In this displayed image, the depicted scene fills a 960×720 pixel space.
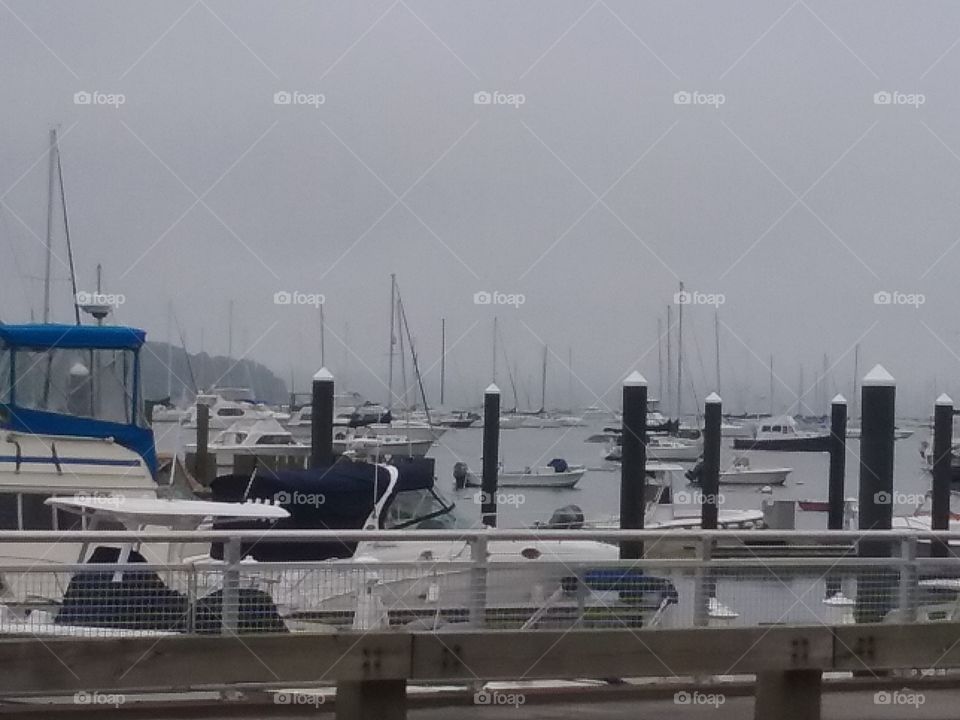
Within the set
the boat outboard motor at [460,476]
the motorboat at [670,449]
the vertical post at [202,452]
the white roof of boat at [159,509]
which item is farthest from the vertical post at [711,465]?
the motorboat at [670,449]

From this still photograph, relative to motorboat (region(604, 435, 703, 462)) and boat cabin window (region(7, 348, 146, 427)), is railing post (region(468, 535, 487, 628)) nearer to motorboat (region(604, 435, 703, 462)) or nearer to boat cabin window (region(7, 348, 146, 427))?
boat cabin window (region(7, 348, 146, 427))

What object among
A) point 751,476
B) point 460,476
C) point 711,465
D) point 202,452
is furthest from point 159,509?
point 751,476

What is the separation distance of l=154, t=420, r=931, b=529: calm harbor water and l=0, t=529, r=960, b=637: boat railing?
16.7m

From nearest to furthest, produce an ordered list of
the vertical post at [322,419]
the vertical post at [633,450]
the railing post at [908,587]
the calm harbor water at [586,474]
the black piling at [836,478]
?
the railing post at [908,587] < the vertical post at [633,450] < the vertical post at [322,419] < the black piling at [836,478] < the calm harbor water at [586,474]

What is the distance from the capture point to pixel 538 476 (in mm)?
48406

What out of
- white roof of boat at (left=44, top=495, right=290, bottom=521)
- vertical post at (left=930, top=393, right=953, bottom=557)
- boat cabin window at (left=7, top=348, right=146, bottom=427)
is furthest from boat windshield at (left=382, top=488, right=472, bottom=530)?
vertical post at (left=930, top=393, right=953, bottom=557)

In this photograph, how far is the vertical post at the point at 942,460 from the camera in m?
25.7

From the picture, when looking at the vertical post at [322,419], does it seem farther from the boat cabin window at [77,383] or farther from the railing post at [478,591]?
the railing post at [478,591]

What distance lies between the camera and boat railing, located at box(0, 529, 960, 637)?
320 inches

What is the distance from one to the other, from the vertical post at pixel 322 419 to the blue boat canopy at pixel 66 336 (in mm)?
6900

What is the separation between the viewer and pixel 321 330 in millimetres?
21766

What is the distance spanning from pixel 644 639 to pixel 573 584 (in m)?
0.58

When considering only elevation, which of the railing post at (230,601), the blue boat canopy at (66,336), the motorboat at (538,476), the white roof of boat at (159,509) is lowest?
the motorboat at (538,476)

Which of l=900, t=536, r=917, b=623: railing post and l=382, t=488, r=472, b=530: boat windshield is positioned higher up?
l=900, t=536, r=917, b=623: railing post
